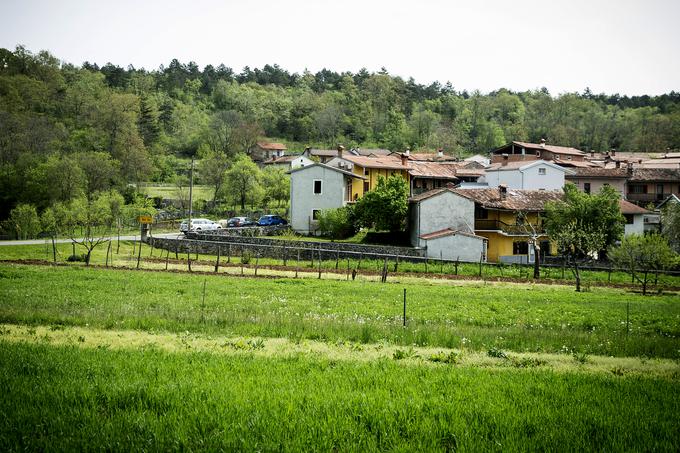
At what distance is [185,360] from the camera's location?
11852 millimetres

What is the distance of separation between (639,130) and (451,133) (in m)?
45.3

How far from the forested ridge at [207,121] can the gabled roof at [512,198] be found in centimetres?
4025

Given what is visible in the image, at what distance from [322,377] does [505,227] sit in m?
43.6

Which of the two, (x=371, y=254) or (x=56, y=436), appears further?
(x=371, y=254)

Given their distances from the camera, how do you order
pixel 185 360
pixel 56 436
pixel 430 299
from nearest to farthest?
pixel 56 436
pixel 185 360
pixel 430 299

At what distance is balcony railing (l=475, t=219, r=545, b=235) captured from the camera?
51.1 metres

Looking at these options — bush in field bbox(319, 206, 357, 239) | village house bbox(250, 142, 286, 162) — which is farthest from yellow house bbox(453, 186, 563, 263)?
village house bbox(250, 142, 286, 162)

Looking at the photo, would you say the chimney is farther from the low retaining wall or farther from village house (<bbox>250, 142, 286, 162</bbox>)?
village house (<bbox>250, 142, 286, 162</bbox>)

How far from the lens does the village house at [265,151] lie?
112688 mm

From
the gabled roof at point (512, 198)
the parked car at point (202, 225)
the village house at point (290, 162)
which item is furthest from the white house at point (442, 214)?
the village house at point (290, 162)

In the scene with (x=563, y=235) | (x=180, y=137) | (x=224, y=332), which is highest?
(x=180, y=137)

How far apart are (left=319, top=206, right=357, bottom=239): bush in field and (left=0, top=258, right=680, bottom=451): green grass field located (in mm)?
32276

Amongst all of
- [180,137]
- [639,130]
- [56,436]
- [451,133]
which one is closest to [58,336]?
[56,436]

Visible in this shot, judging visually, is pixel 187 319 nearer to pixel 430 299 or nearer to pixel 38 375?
pixel 38 375
